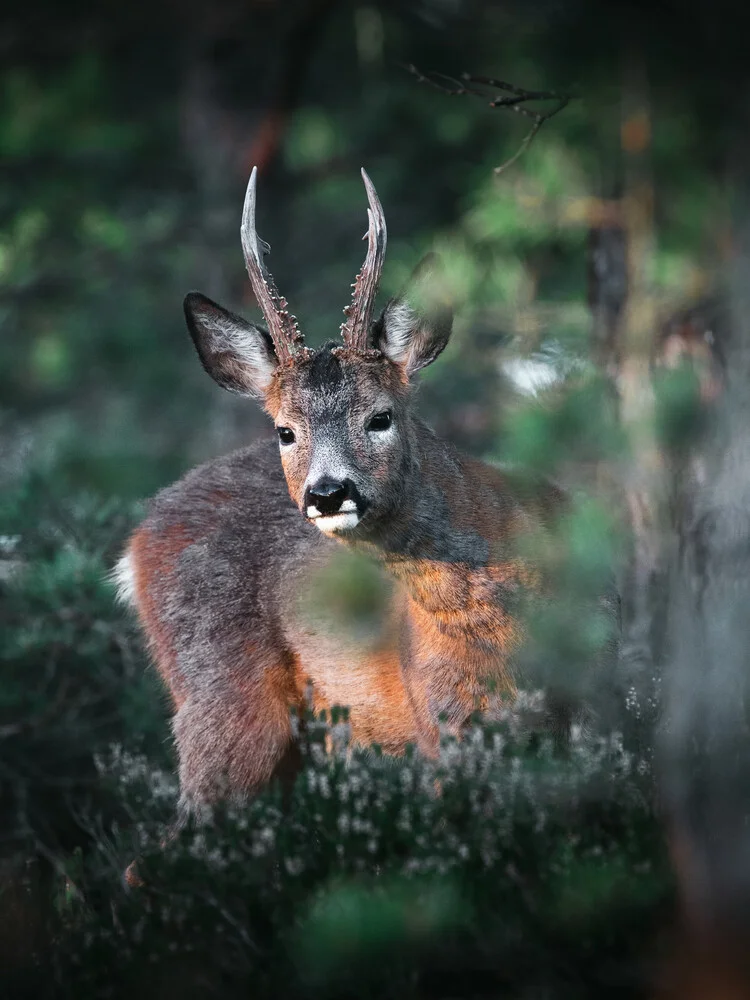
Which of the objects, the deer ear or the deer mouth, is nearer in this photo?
the deer mouth

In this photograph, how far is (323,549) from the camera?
5113 mm

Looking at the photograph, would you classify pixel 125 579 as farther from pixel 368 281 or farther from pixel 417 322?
pixel 368 281

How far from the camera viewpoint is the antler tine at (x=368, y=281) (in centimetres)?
424

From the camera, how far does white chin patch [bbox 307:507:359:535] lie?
4.12 meters

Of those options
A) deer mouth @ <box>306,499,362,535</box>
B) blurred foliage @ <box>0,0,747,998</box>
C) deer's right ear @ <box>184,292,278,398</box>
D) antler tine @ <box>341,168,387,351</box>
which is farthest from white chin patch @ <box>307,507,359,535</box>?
deer's right ear @ <box>184,292,278,398</box>

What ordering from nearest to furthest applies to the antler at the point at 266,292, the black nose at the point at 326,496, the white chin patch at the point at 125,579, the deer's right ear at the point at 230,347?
the black nose at the point at 326,496
the antler at the point at 266,292
the deer's right ear at the point at 230,347
the white chin patch at the point at 125,579

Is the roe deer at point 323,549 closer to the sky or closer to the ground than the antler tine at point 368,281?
closer to the ground

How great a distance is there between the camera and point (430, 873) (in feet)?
12.8

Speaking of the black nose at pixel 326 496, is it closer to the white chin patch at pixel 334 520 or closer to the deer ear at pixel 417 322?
the white chin patch at pixel 334 520

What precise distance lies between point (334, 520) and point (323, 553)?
957 mm

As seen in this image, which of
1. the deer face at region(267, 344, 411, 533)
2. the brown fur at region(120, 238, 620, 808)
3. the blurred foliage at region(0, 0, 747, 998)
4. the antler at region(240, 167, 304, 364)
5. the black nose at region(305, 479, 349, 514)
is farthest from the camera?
the brown fur at region(120, 238, 620, 808)

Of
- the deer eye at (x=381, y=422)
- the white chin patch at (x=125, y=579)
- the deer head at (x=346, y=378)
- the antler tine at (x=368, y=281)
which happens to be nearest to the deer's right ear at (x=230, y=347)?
the deer head at (x=346, y=378)

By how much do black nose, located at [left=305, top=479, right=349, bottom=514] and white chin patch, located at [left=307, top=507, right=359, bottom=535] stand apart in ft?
0.06

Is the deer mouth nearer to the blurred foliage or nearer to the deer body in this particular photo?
the deer body
